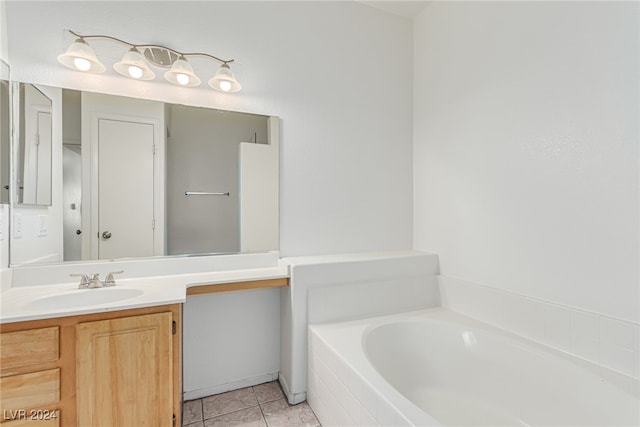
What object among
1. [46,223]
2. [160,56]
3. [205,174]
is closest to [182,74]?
[160,56]

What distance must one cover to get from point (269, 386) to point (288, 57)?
226 cm

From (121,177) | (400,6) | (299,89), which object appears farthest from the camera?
(400,6)

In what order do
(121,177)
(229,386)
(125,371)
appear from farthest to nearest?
1. (229,386)
2. (121,177)
3. (125,371)

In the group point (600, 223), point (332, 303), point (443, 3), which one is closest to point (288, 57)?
point (443, 3)

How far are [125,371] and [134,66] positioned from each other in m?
1.55

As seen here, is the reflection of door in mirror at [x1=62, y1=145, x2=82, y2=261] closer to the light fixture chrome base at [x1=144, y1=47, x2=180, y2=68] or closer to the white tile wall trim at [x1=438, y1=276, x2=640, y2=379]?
the light fixture chrome base at [x1=144, y1=47, x2=180, y2=68]

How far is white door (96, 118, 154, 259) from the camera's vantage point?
169 centimetres

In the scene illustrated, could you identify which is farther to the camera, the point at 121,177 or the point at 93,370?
the point at 121,177

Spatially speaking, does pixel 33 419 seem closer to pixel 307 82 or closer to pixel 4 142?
pixel 4 142

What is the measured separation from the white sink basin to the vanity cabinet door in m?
0.24

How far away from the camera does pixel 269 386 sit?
2053 millimetres

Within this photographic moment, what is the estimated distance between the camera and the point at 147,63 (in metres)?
1.76

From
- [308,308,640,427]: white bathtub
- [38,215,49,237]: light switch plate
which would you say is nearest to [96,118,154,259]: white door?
[38,215,49,237]: light switch plate

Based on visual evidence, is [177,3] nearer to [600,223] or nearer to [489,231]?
[489,231]
